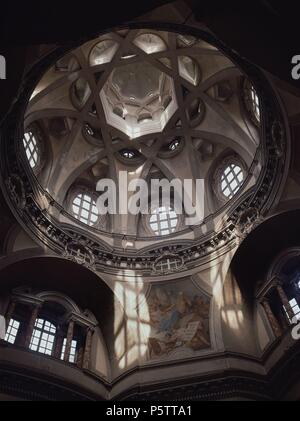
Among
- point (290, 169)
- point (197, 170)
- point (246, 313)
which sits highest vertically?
point (197, 170)

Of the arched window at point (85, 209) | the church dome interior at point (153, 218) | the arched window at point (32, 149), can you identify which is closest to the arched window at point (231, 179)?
the church dome interior at point (153, 218)

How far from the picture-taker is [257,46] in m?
10.7

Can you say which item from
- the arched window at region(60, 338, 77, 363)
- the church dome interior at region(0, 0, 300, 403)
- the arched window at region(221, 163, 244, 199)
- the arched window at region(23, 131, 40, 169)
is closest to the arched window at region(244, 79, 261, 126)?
the church dome interior at region(0, 0, 300, 403)

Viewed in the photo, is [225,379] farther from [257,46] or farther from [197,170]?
[197,170]

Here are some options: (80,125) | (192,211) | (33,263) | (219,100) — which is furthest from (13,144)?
(219,100)

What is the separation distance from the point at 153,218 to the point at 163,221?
0.60 meters

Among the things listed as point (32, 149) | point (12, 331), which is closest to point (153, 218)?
point (32, 149)

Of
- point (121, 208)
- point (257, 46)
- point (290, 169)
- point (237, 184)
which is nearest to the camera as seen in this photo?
point (257, 46)

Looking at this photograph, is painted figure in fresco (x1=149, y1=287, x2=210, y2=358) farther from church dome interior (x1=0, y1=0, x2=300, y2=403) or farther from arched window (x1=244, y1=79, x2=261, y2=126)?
arched window (x1=244, y1=79, x2=261, y2=126)

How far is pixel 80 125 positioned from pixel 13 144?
7546 millimetres

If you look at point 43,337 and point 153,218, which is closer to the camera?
point 43,337

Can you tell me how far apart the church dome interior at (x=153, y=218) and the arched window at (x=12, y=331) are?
1.8 inches

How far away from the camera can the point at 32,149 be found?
814 inches

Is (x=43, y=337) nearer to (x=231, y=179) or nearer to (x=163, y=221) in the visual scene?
(x=163, y=221)
